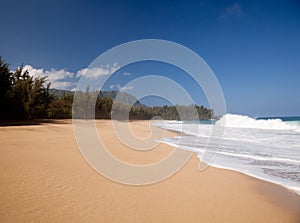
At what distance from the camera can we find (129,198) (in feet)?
12.1

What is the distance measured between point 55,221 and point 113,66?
7.12m

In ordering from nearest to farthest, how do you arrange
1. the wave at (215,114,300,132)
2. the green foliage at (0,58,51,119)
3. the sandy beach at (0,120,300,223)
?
the sandy beach at (0,120,300,223)
the green foliage at (0,58,51,119)
the wave at (215,114,300,132)

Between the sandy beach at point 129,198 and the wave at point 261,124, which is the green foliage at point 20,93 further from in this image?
the wave at point 261,124

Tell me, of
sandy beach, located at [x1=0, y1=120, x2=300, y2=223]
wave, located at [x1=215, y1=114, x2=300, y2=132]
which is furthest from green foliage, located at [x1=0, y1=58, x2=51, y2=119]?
wave, located at [x1=215, y1=114, x2=300, y2=132]

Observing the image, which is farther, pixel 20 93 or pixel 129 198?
pixel 20 93

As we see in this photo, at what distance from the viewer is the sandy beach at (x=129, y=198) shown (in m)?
3.00

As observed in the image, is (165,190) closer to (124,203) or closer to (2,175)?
(124,203)

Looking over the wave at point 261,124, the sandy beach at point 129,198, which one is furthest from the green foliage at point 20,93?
the wave at point 261,124

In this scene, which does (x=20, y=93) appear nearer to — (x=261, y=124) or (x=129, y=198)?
(x=129, y=198)

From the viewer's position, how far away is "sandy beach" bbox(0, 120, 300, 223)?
300cm

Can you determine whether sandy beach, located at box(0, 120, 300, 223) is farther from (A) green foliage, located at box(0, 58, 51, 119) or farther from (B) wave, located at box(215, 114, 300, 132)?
(B) wave, located at box(215, 114, 300, 132)

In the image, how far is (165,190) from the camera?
4.16 metres

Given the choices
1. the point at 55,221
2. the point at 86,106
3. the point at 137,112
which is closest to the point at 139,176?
the point at 55,221

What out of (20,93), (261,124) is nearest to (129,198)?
(20,93)
